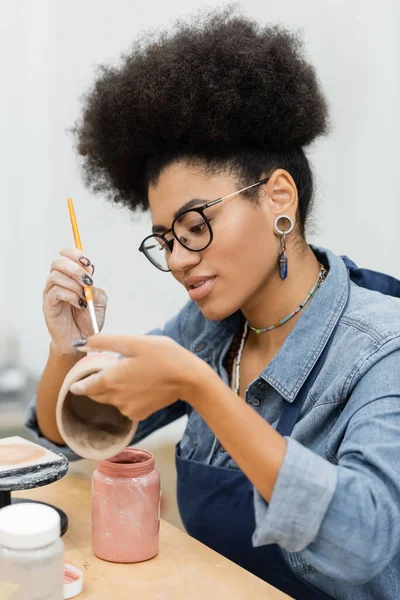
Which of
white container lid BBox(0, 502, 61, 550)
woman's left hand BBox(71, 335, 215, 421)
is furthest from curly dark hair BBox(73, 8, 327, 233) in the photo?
white container lid BBox(0, 502, 61, 550)

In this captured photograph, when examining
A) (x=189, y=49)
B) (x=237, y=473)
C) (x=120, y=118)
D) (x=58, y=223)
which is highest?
(x=189, y=49)

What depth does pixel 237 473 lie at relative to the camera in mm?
1339

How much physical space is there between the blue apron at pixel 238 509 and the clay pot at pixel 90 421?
0.36 meters

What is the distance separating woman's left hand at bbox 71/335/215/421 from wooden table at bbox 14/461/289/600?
0.98ft

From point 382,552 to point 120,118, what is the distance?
0.95 metres

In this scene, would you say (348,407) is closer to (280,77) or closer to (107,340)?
(107,340)

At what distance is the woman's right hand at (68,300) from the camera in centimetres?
137

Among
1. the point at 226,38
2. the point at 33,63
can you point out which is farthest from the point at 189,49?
the point at 33,63

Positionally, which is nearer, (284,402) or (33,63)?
(284,402)

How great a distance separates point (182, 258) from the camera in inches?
51.2

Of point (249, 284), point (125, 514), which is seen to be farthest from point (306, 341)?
point (125, 514)

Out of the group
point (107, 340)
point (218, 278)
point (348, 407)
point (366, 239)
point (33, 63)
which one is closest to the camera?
point (107, 340)

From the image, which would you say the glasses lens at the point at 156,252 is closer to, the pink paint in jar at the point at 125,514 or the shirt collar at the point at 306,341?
the shirt collar at the point at 306,341

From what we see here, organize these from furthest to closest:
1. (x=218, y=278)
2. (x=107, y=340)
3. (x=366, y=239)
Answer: (x=366, y=239), (x=218, y=278), (x=107, y=340)
